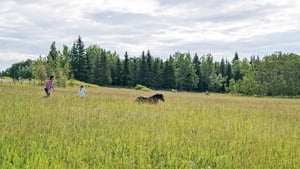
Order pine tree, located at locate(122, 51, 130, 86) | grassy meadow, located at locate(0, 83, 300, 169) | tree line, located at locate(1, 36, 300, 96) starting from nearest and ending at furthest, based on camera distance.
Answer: grassy meadow, located at locate(0, 83, 300, 169), tree line, located at locate(1, 36, 300, 96), pine tree, located at locate(122, 51, 130, 86)

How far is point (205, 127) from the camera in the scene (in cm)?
1229

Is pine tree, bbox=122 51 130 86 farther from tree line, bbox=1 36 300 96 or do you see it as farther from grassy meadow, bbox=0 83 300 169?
grassy meadow, bbox=0 83 300 169

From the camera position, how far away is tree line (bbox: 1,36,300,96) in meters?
77.0

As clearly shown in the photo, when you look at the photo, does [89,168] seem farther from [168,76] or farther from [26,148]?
[168,76]

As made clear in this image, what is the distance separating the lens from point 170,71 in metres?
105

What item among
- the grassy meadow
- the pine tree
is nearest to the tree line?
the pine tree

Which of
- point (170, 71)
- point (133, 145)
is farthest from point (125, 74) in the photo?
point (133, 145)

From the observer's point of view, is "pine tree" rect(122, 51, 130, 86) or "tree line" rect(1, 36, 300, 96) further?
"pine tree" rect(122, 51, 130, 86)

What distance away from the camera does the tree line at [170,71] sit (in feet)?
253

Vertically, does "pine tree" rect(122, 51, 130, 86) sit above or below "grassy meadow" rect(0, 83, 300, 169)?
above

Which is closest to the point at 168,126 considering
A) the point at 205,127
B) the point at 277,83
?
the point at 205,127

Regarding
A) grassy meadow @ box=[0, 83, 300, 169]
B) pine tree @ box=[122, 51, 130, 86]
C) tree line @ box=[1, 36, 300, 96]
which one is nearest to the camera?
grassy meadow @ box=[0, 83, 300, 169]

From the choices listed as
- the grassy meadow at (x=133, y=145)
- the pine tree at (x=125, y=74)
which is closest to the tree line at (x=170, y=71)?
the pine tree at (x=125, y=74)

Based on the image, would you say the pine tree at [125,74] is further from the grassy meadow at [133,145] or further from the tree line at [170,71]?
the grassy meadow at [133,145]
